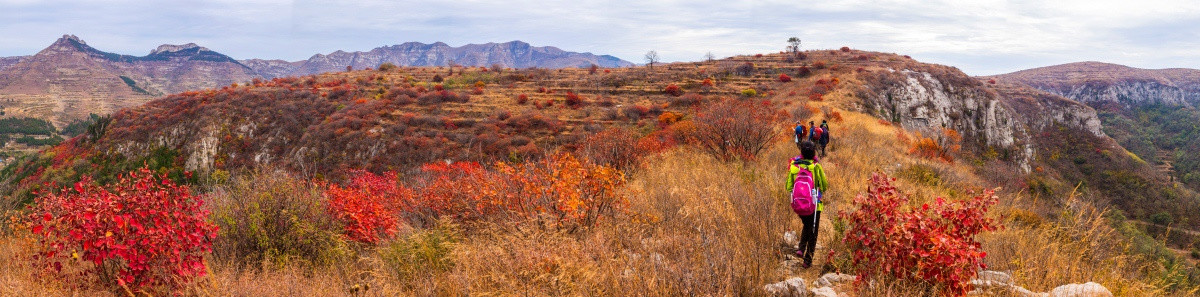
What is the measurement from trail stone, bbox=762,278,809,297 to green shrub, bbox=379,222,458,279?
2880 mm

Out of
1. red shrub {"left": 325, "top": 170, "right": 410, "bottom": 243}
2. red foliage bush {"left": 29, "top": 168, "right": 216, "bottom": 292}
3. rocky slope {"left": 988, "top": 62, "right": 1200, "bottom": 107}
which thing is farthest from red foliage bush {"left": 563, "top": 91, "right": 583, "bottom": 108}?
rocky slope {"left": 988, "top": 62, "right": 1200, "bottom": 107}

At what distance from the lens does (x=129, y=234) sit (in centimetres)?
406

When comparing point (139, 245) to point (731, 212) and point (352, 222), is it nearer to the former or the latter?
point (352, 222)

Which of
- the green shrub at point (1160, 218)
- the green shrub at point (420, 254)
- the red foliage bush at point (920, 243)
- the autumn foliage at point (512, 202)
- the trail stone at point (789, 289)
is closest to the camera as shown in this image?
the red foliage bush at point (920, 243)

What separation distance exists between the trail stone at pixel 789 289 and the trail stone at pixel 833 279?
0.46 meters

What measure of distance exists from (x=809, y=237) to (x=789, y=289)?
1.40 m

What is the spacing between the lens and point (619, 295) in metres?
3.21

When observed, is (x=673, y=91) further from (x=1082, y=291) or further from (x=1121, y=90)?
(x=1121, y=90)

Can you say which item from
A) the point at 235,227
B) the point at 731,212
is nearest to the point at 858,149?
the point at 731,212

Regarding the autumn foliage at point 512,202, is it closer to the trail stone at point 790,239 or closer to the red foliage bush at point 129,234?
the trail stone at point 790,239

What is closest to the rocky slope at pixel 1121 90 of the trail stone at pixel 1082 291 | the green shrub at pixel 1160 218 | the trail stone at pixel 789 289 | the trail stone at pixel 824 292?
the green shrub at pixel 1160 218

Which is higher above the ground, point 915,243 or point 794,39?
point 794,39

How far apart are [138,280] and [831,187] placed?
28.4ft

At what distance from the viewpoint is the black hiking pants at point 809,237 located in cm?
456
